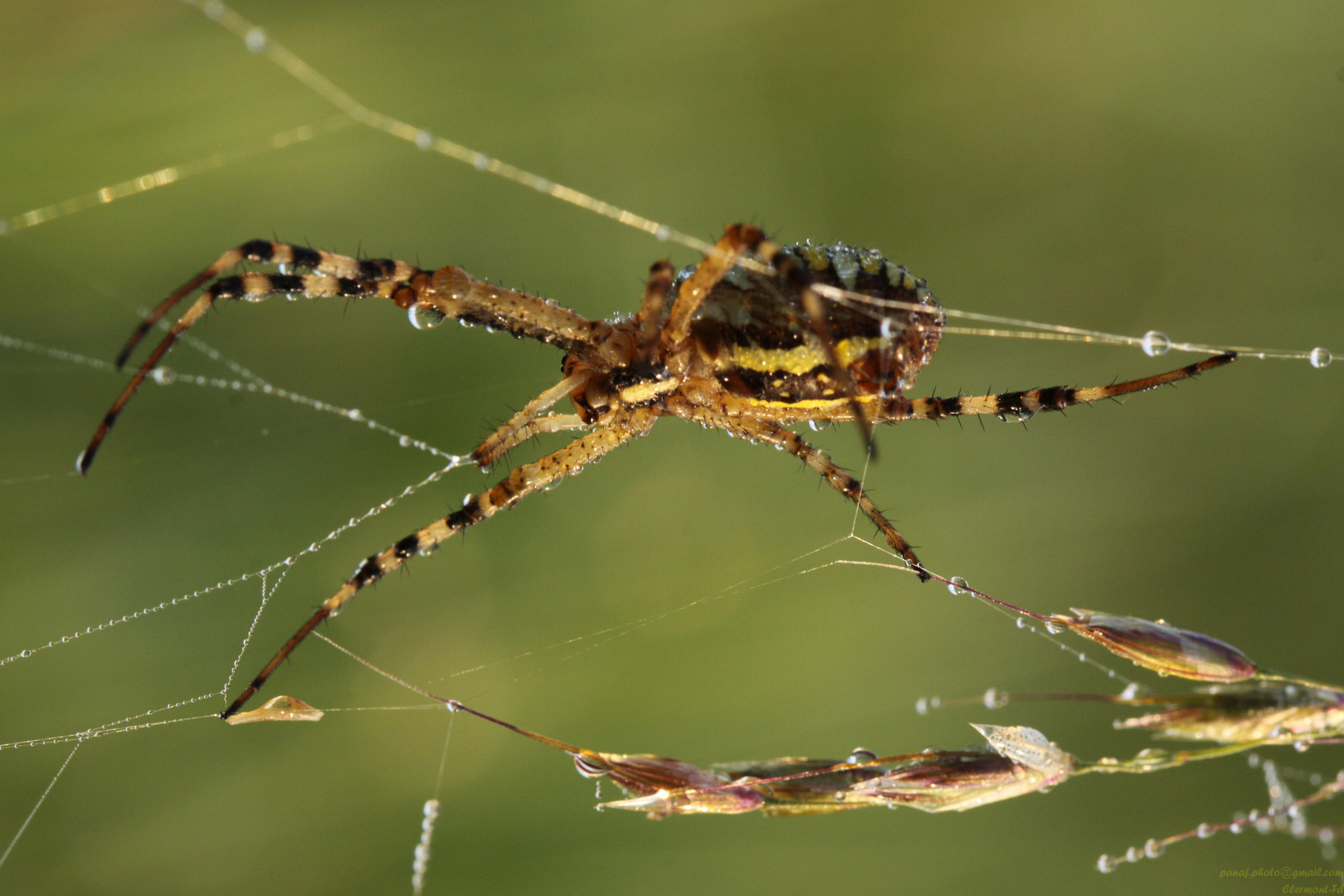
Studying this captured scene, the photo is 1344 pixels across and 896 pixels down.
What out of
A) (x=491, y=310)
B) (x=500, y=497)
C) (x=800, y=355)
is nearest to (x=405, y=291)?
(x=491, y=310)

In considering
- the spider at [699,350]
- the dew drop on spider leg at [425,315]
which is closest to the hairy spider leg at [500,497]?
the spider at [699,350]

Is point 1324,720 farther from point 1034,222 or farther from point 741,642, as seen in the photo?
point 1034,222

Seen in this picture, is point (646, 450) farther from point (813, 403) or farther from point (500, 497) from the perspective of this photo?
point (813, 403)

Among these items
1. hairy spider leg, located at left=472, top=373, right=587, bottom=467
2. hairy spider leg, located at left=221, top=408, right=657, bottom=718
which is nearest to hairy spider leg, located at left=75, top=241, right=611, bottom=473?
hairy spider leg, located at left=472, top=373, right=587, bottom=467

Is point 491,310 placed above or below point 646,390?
above

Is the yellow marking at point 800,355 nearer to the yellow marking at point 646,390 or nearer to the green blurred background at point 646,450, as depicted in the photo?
the yellow marking at point 646,390
